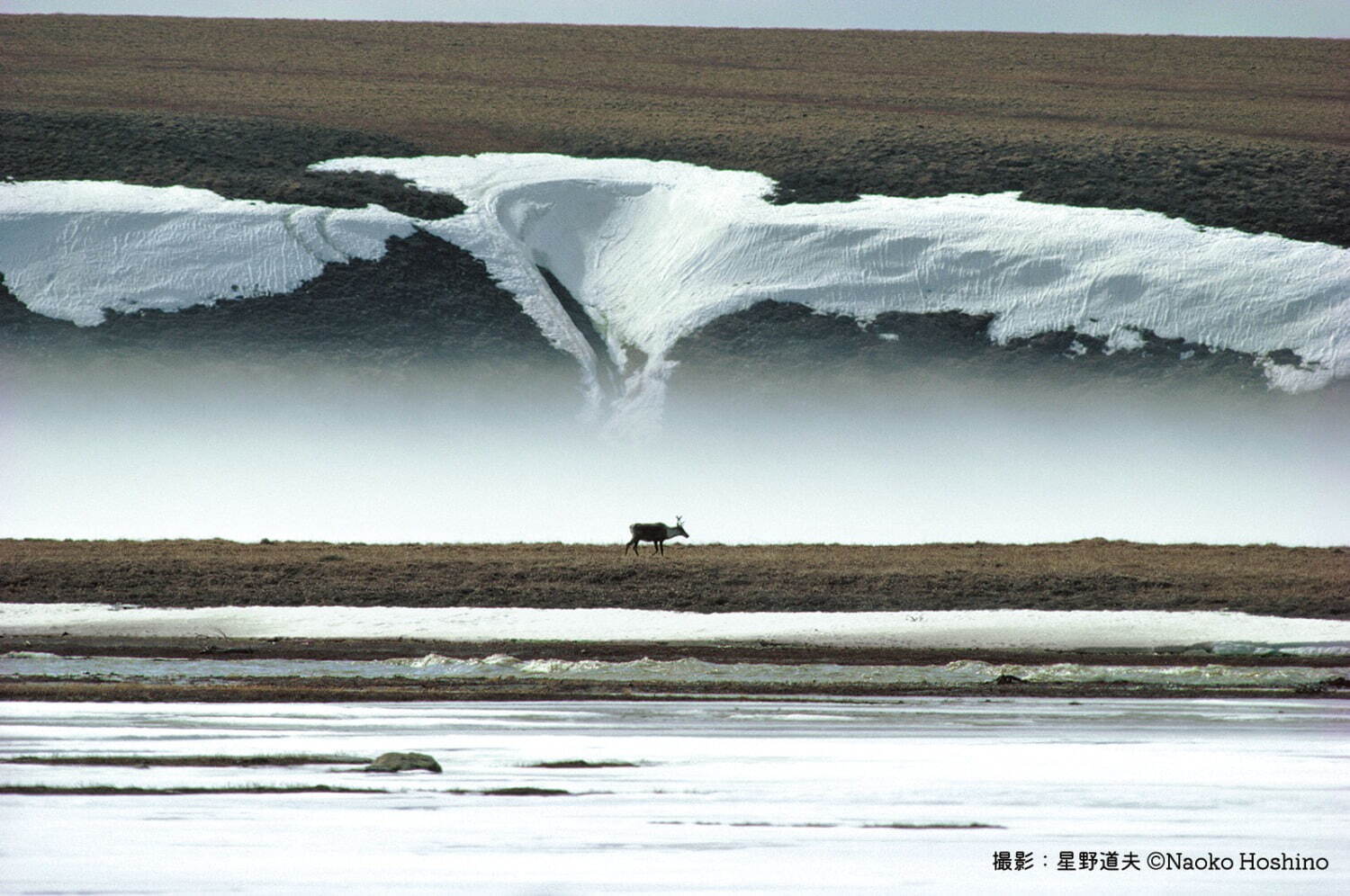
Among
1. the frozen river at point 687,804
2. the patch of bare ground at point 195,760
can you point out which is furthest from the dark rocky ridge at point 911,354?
the patch of bare ground at point 195,760

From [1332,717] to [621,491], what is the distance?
134 ft

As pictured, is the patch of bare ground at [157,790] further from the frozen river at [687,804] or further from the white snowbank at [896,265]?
the white snowbank at [896,265]

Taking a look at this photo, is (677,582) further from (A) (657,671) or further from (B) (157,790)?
(B) (157,790)

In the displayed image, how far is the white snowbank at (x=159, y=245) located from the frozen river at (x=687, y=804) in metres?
48.5

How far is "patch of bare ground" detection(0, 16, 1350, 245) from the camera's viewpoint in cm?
7744

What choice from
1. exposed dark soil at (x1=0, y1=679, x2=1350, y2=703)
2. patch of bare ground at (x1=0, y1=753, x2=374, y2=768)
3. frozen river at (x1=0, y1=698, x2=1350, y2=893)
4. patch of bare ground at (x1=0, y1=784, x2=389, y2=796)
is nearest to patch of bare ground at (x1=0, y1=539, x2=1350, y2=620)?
exposed dark soil at (x1=0, y1=679, x2=1350, y2=703)

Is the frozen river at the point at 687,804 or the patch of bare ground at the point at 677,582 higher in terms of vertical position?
the patch of bare ground at the point at 677,582

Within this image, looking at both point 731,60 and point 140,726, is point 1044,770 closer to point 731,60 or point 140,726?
point 140,726

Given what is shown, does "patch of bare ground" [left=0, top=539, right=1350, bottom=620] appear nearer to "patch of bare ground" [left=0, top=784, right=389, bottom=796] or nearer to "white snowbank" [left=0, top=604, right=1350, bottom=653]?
"white snowbank" [left=0, top=604, right=1350, bottom=653]

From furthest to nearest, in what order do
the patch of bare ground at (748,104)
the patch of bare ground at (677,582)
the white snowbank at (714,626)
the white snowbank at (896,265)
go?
1. the patch of bare ground at (748,104)
2. the white snowbank at (896,265)
3. the patch of bare ground at (677,582)
4. the white snowbank at (714,626)

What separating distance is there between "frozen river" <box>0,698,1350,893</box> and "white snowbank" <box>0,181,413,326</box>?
4846 centimetres

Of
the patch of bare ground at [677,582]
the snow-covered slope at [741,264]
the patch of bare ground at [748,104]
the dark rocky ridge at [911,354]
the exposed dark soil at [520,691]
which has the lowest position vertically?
the exposed dark soil at [520,691]

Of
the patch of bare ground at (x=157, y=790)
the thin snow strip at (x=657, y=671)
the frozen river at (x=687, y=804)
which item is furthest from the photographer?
the thin snow strip at (x=657, y=671)

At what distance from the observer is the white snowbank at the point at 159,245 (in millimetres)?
65125
